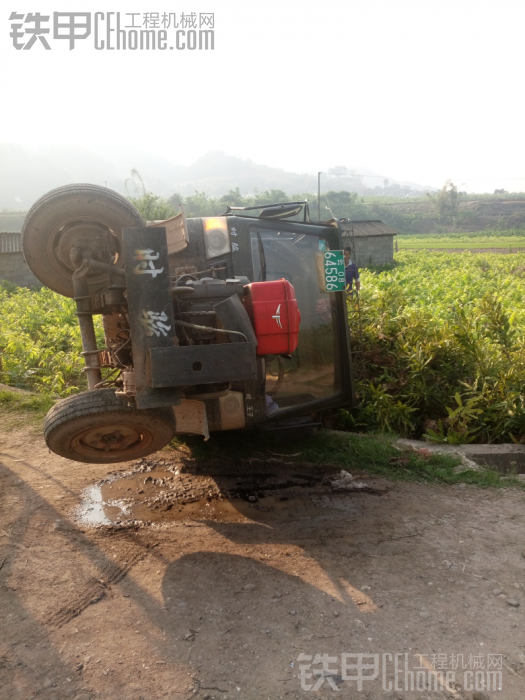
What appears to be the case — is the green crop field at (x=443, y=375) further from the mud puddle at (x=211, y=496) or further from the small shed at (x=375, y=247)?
the small shed at (x=375, y=247)

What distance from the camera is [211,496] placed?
4.40 m

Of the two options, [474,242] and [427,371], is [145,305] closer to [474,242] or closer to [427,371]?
[427,371]

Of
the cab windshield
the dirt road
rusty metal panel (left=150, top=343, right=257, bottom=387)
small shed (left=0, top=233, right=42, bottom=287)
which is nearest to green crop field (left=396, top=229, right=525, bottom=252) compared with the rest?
small shed (left=0, top=233, right=42, bottom=287)

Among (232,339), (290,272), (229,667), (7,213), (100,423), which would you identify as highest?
(7,213)

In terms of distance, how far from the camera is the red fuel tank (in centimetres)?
344

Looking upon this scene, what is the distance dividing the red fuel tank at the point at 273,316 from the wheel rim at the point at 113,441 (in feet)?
3.09

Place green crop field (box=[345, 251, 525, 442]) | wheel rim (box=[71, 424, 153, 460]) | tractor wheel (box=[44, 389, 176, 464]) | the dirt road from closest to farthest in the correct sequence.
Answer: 1. the dirt road
2. tractor wheel (box=[44, 389, 176, 464])
3. wheel rim (box=[71, 424, 153, 460])
4. green crop field (box=[345, 251, 525, 442])

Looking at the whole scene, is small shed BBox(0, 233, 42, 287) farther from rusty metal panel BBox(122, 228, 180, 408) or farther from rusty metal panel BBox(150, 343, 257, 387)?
rusty metal panel BBox(150, 343, 257, 387)

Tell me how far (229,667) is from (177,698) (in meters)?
0.29

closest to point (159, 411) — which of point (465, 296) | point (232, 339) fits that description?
point (232, 339)

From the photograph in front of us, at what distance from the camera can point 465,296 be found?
35.0 ft

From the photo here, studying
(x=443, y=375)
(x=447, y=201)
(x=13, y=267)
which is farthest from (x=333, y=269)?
(x=447, y=201)

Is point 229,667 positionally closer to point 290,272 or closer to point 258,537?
point 258,537

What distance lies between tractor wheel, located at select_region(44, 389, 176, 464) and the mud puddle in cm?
63
